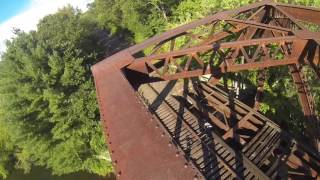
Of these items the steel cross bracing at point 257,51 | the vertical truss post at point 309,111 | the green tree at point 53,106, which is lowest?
the green tree at point 53,106

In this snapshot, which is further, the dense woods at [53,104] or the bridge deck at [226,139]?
the dense woods at [53,104]

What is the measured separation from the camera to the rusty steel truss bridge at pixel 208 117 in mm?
7562

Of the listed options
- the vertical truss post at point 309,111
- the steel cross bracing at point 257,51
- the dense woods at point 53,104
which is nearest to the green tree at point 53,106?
the dense woods at point 53,104

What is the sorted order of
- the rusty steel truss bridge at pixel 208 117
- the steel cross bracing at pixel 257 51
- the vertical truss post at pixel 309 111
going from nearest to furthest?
the rusty steel truss bridge at pixel 208 117 → the steel cross bracing at pixel 257 51 → the vertical truss post at pixel 309 111

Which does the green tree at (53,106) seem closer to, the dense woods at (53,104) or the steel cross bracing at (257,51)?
the dense woods at (53,104)

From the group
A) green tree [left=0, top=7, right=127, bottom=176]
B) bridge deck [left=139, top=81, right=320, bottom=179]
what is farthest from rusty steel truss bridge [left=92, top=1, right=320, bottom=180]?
green tree [left=0, top=7, right=127, bottom=176]

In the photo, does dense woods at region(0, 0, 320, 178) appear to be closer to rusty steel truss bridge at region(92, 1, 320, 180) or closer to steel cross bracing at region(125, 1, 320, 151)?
steel cross bracing at region(125, 1, 320, 151)

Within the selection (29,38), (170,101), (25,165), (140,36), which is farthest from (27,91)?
(140,36)

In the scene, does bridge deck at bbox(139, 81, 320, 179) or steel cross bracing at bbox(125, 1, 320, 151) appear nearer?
bridge deck at bbox(139, 81, 320, 179)

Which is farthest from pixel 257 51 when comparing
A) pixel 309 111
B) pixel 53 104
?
pixel 53 104

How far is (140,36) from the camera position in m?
49.6

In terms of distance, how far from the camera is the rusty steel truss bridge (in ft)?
24.8

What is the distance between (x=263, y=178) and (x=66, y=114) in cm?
2398

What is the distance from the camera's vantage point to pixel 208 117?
1245 cm
